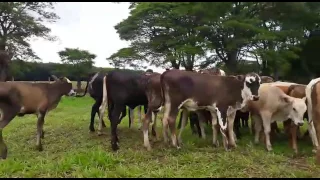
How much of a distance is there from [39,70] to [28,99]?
102 feet

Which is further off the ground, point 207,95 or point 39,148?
point 207,95

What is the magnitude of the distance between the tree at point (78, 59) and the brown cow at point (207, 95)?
27443 mm

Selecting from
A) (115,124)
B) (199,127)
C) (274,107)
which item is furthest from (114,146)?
(274,107)

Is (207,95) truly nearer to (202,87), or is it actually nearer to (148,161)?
(202,87)

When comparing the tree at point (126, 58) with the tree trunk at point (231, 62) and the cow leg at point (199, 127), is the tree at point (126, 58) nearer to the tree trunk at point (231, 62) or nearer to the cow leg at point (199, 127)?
the tree trunk at point (231, 62)

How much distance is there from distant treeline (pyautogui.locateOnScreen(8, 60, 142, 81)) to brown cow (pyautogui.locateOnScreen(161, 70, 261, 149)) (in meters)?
22.7

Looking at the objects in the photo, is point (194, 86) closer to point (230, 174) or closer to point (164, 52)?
point (230, 174)

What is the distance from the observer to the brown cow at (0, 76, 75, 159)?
304 inches

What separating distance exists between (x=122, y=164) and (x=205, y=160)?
54.3 inches

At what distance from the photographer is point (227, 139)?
8102 mm

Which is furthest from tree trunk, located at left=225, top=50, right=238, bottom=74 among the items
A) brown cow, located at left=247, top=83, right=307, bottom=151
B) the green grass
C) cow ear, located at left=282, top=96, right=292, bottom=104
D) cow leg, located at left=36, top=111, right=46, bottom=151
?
cow leg, located at left=36, top=111, right=46, bottom=151

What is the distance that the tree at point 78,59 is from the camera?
115 ft

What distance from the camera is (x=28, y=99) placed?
324 inches

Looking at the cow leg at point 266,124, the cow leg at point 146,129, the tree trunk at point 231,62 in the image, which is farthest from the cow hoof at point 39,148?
the tree trunk at point 231,62
